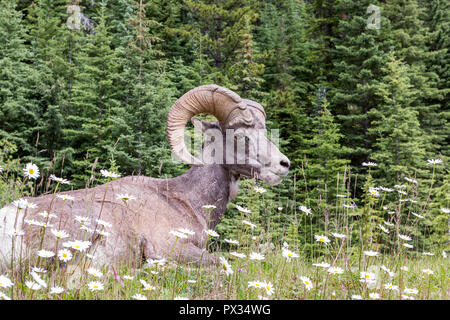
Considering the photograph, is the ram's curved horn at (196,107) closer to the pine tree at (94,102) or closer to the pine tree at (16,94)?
the pine tree at (94,102)

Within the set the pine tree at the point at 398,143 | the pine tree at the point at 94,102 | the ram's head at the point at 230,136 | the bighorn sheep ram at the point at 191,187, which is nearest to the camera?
the bighorn sheep ram at the point at 191,187

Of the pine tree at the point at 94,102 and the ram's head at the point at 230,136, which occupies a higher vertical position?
the pine tree at the point at 94,102

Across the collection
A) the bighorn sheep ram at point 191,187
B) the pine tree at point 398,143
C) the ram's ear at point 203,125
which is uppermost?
the pine tree at point 398,143

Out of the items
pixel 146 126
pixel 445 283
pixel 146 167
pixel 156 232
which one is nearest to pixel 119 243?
pixel 156 232

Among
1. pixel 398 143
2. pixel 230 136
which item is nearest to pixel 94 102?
pixel 230 136

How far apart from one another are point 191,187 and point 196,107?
1233mm

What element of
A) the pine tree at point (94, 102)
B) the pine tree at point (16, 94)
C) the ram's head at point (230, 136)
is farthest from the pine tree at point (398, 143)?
the pine tree at point (16, 94)

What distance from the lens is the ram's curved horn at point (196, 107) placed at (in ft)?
16.9

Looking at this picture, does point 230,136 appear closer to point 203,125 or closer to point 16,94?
point 203,125

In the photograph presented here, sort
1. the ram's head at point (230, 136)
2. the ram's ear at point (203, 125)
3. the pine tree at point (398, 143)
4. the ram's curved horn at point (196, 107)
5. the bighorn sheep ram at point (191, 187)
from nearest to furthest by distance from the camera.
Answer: the bighorn sheep ram at point (191, 187), the ram's head at point (230, 136), the ram's curved horn at point (196, 107), the ram's ear at point (203, 125), the pine tree at point (398, 143)

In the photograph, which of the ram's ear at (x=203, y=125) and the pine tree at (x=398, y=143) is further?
the pine tree at (x=398, y=143)

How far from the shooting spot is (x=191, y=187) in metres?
4.92
